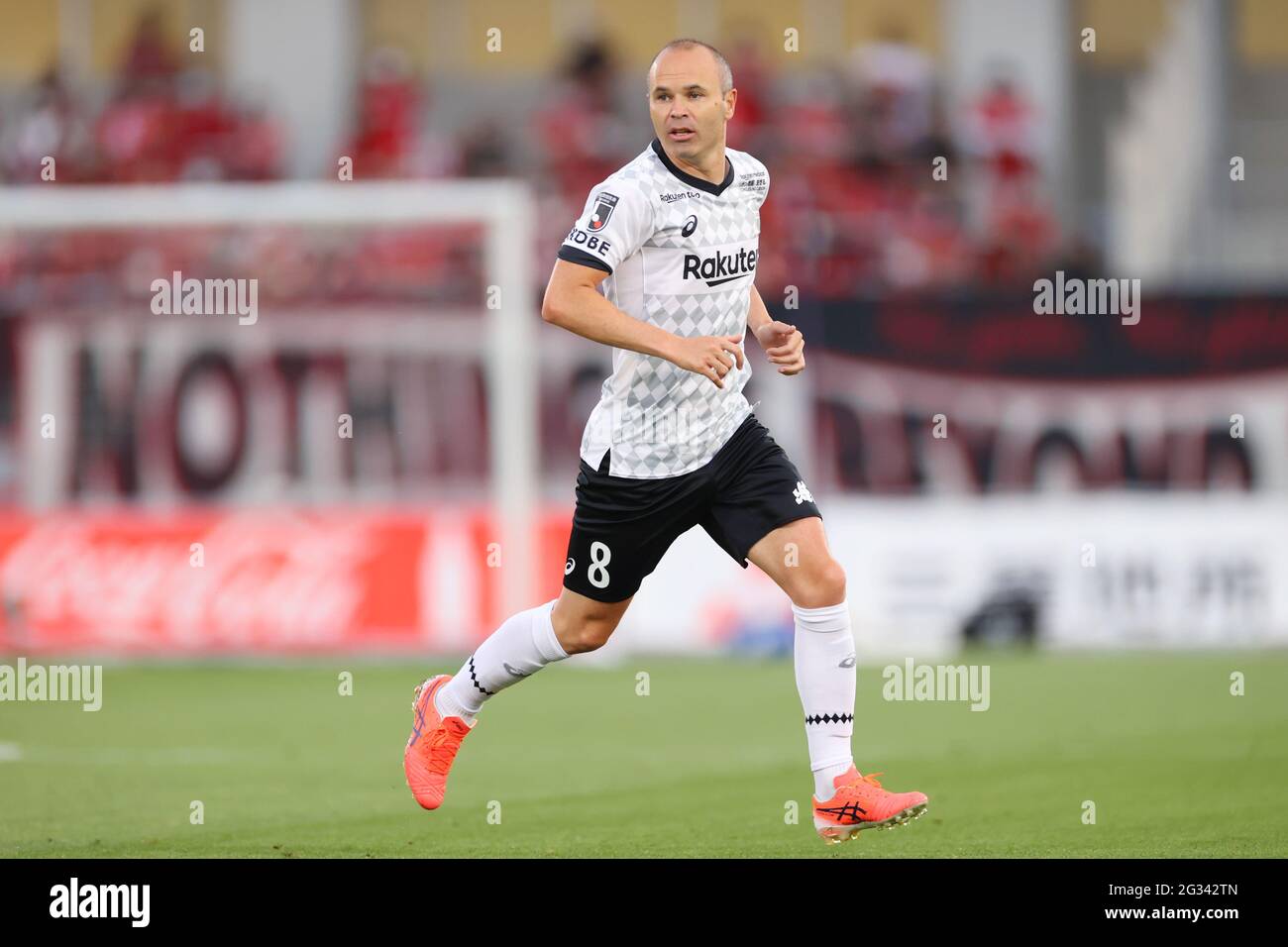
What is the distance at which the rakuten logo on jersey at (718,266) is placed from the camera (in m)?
7.01

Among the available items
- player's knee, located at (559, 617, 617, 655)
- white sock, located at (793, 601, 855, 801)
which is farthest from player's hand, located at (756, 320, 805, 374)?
player's knee, located at (559, 617, 617, 655)

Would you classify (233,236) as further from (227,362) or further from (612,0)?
(612,0)

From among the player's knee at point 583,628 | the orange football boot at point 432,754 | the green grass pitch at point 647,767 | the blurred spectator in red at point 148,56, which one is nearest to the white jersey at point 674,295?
the player's knee at point 583,628

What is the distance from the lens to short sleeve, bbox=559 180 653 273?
6.74 m

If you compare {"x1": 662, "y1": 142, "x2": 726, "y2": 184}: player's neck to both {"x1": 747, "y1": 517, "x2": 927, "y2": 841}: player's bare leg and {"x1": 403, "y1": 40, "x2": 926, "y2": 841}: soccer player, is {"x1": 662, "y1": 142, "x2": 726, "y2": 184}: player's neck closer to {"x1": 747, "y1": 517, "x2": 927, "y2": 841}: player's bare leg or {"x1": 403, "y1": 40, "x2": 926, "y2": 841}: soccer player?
{"x1": 403, "y1": 40, "x2": 926, "y2": 841}: soccer player

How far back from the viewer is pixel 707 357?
6605 mm

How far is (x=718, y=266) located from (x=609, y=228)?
48 centimetres

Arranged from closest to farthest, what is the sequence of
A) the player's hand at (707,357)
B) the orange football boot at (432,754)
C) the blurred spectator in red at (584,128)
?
the player's hand at (707,357) < the orange football boot at (432,754) < the blurred spectator in red at (584,128)

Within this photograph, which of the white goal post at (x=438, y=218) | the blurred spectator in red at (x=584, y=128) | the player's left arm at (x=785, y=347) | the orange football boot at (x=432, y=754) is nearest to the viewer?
the player's left arm at (x=785, y=347)

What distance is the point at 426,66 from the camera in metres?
→ 24.5

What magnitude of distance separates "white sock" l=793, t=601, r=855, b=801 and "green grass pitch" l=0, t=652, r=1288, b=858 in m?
0.41

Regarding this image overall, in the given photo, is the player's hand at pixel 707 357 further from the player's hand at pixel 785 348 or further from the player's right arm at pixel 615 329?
the player's hand at pixel 785 348

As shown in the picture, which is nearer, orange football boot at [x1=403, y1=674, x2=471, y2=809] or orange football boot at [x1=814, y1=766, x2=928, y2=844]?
orange football boot at [x1=814, y1=766, x2=928, y2=844]
